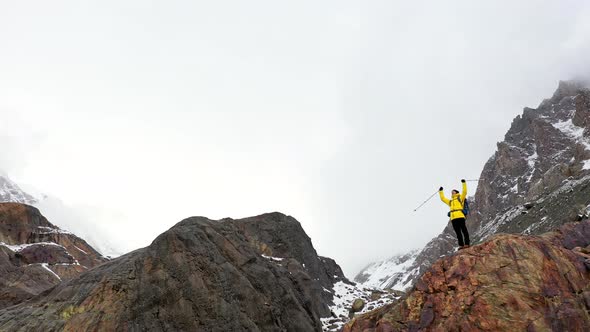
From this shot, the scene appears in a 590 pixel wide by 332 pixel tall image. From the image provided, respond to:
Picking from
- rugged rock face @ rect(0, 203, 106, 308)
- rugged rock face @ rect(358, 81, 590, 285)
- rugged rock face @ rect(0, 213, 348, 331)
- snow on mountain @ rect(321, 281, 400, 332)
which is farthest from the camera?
rugged rock face @ rect(358, 81, 590, 285)

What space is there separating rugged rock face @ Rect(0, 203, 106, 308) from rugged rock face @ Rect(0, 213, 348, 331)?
12.5 meters

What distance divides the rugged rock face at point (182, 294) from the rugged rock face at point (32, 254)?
40.9ft

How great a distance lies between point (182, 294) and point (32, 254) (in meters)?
30.7

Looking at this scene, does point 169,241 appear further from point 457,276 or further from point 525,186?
point 525,186

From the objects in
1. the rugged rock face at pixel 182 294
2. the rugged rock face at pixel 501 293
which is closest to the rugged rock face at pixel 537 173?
the rugged rock face at pixel 182 294

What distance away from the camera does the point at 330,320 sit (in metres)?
32.7

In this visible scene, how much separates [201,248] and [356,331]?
39.3 ft

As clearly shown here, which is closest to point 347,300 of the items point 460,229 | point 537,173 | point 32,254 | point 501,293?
point 460,229

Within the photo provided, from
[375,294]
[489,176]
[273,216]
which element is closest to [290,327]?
[375,294]

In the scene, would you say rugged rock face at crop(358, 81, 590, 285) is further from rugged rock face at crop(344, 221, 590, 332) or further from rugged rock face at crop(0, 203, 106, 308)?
rugged rock face at crop(0, 203, 106, 308)

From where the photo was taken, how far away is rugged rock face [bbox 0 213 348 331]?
19438 mm

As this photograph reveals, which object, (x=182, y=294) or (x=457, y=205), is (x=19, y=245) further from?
(x=457, y=205)

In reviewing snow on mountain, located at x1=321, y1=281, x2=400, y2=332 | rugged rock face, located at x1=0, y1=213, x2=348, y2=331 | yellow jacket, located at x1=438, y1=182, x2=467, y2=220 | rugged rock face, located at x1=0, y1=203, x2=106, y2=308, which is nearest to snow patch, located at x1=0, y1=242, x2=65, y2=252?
rugged rock face, located at x1=0, y1=203, x2=106, y2=308

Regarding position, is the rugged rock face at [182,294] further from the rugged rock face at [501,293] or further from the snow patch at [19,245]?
the snow patch at [19,245]
